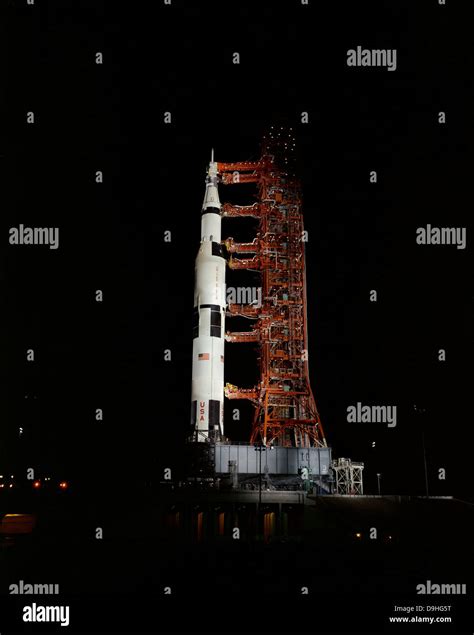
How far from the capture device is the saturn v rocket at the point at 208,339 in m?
44.0

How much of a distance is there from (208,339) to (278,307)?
777 centimetres

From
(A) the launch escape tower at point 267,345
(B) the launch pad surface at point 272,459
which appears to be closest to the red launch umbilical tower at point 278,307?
(A) the launch escape tower at point 267,345

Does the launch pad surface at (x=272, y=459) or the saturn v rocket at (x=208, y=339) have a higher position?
the saturn v rocket at (x=208, y=339)

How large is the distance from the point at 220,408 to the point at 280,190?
1971 centimetres

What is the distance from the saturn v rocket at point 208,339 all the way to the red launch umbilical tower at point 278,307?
3.68 meters

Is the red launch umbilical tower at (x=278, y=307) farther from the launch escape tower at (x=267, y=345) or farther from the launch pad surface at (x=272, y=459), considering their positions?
the launch pad surface at (x=272, y=459)

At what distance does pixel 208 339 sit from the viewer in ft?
149

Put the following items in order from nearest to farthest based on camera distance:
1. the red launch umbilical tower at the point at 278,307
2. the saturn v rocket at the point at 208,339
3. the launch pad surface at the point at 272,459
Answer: the launch pad surface at the point at 272,459 → the saturn v rocket at the point at 208,339 → the red launch umbilical tower at the point at 278,307

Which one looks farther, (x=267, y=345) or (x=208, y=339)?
(x=267, y=345)

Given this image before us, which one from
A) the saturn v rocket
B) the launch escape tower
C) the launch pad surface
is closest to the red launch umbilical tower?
the launch escape tower

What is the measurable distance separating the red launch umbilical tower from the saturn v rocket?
3.68m

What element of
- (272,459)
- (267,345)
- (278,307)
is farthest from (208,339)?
(272,459)

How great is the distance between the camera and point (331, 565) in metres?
26.6

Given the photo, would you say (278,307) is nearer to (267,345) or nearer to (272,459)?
(267,345)
